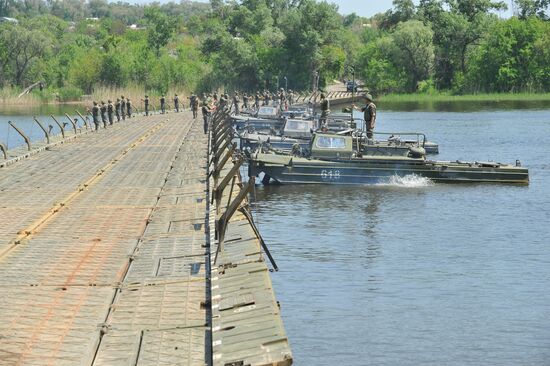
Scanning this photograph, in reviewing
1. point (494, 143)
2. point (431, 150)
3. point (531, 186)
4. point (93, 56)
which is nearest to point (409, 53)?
point (93, 56)

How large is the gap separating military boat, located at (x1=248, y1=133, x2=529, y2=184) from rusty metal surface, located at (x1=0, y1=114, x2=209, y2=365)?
5533 millimetres

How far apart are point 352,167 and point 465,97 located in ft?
329

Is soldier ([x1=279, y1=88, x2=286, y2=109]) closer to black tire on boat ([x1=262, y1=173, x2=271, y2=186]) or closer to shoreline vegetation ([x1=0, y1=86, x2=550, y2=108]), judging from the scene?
black tire on boat ([x1=262, y1=173, x2=271, y2=186])

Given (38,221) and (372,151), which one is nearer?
(38,221)

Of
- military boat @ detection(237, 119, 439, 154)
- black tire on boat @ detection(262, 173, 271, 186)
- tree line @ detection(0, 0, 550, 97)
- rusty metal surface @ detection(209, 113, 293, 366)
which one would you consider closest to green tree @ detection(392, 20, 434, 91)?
tree line @ detection(0, 0, 550, 97)

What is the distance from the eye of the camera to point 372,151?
159 ft

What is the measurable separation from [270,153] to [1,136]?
42675mm

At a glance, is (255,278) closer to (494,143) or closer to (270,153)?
(270,153)

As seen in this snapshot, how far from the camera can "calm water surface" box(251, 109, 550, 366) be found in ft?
74.6

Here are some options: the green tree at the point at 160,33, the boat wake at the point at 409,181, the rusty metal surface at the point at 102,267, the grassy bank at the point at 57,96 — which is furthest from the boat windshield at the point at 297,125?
the green tree at the point at 160,33

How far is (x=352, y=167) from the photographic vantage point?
46.8m

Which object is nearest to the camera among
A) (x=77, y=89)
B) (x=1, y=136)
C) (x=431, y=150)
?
(x=431, y=150)

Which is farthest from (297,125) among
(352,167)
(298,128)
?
(352,167)

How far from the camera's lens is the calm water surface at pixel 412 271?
74.6 ft
